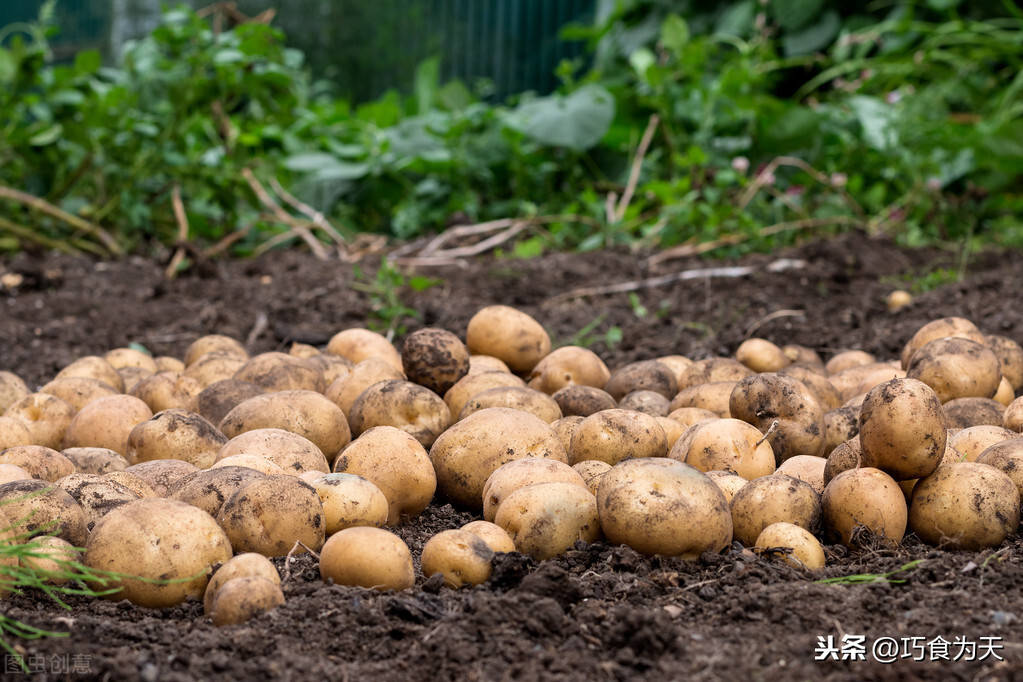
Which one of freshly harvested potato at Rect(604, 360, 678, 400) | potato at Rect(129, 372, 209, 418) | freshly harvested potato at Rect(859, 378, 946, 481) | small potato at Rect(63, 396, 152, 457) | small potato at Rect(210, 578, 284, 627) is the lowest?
freshly harvested potato at Rect(604, 360, 678, 400)

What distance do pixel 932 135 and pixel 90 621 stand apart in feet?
16.4

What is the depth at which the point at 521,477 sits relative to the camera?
206cm

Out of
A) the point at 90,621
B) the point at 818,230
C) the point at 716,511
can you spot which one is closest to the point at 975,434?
the point at 716,511

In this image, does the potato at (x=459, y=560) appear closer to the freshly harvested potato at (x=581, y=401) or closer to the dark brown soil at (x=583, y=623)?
the dark brown soil at (x=583, y=623)

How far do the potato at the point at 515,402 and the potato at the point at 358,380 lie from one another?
0.29 metres

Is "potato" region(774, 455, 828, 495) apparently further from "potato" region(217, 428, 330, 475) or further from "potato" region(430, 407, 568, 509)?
"potato" region(217, 428, 330, 475)

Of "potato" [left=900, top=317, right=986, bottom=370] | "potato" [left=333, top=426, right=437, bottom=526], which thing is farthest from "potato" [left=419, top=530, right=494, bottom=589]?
"potato" [left=900, top=317, right=986, bottom=370]

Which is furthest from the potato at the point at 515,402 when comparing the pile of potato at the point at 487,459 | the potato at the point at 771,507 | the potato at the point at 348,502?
the potato at the point at 771,507

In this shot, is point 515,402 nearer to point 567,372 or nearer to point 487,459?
point 487,459

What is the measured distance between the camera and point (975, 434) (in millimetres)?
2238

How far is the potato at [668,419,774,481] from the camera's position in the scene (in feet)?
7.23

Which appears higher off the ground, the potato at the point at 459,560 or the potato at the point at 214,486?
the potato at the point at 214,486

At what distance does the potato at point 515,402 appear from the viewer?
255 centimetres

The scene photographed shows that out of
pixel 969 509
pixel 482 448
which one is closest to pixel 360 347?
pixel 482 448
